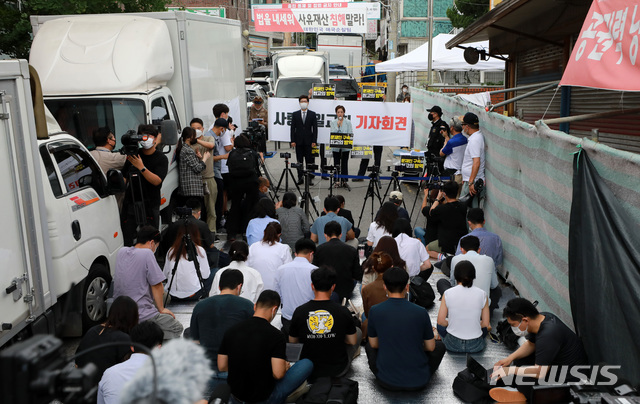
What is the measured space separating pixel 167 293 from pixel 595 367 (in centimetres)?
490

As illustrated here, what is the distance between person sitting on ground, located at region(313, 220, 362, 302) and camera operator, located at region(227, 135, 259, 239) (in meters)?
2.98

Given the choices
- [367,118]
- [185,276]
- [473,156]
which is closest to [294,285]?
[185,276]

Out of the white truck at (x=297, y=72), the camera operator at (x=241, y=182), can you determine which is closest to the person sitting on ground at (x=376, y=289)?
the camera operator at (x=241, y=182)

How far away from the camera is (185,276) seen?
297 inches

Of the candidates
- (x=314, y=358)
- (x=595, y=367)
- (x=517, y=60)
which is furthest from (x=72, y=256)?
(x=517, y=60)

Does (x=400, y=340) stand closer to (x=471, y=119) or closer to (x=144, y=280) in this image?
(x=144, y=280)

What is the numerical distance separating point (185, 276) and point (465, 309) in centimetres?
329

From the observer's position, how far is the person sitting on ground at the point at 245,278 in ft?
21.0

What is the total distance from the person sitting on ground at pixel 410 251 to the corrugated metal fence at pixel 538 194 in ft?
3.72

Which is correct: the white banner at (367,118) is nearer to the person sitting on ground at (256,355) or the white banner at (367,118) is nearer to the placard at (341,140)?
the placard at (341,140)

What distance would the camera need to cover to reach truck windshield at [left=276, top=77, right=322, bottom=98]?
22719 millimetres

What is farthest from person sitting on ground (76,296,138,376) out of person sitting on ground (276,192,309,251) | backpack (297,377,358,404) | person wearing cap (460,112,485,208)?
person wearing cap (460,112,485,208)

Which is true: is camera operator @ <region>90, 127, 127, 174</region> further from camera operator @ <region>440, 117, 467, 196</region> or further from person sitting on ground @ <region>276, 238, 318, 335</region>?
camera operator @ <region>440, 117, 467, 196</region>

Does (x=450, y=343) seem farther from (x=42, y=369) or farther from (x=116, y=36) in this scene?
(x=116, y=36)
